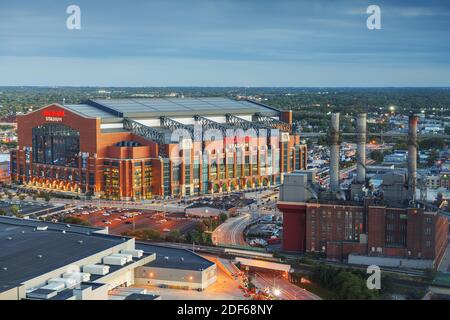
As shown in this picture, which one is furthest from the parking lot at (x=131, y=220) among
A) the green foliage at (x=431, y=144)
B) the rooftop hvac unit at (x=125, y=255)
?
the green foliage at (x=431, y=144)

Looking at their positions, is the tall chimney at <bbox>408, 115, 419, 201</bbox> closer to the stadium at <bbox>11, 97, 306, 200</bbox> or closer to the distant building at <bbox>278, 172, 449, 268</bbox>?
the distant building at <bbox>278, 172, 449, 268</bbox>

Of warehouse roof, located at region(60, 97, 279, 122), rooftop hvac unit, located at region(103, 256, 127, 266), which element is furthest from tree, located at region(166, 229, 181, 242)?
warehouse roof, located at region(60, 97, 279, 122)

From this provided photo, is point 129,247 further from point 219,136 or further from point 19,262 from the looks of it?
point 219,136

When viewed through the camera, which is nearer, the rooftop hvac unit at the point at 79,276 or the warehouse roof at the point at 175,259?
the rooftop hvac unit at the point at 79,276

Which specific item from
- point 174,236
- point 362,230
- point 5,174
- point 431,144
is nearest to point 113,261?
point 174,236

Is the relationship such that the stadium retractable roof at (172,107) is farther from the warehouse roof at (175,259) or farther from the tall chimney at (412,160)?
the warehouse roof at (175,259)
